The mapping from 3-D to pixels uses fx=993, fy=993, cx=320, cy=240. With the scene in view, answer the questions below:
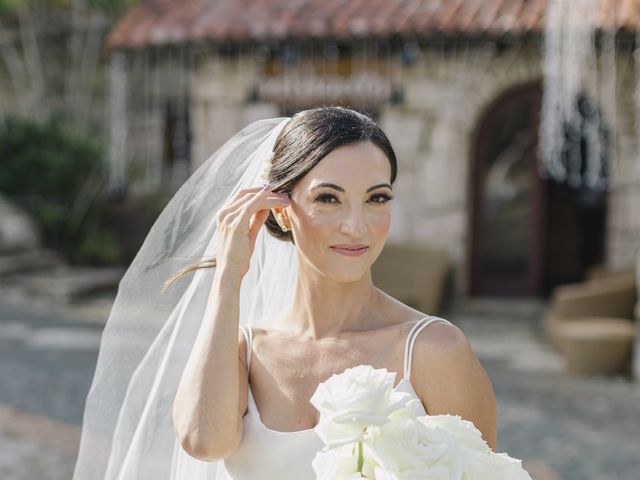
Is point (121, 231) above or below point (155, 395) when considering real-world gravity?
below

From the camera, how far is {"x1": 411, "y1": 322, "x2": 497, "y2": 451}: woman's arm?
6.22 ft

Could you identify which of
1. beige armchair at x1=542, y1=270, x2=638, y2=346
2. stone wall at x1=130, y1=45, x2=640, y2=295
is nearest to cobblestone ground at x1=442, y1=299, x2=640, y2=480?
beige armchair at x1=542, y1=270, x2=638, y2=346

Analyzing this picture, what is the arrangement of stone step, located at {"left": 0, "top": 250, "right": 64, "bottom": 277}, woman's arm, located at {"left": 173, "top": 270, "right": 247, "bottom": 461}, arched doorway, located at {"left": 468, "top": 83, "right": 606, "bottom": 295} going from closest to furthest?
woman's arm, located at {"left": 173, "top": 270, "right": 247, "bottom": 461} < arched doorway, located at {"left": 468, "top": 83, "right": 606, "bottom": 295} < stone step, located at {"left": 0, "top": 250, "right": 64, "bottom": 277}

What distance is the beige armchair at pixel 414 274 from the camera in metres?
9.23

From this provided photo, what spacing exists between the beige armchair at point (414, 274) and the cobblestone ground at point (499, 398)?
488 mm

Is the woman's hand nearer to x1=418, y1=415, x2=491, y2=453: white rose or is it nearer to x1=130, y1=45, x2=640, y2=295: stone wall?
x1=418, y1=415, x2=491, y2=453: white rose

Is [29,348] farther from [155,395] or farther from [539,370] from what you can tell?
[155,395]

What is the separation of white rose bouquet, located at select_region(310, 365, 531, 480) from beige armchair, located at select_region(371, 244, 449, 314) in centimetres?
739

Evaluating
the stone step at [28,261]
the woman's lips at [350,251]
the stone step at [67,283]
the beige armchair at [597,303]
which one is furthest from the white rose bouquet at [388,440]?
the stone step at [28,261]

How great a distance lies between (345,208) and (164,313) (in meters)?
0.83

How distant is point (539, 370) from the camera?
792cm

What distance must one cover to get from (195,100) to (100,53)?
3645mm

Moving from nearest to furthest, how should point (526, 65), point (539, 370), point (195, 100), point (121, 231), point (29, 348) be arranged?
1. point (539, 370)
2. point (29, 348)
3. point (526, 65)
4. point (195, 100)
5. point (121, 231)

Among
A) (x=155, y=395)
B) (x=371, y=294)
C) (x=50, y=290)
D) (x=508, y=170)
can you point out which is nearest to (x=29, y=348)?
(x=50, y=290)
